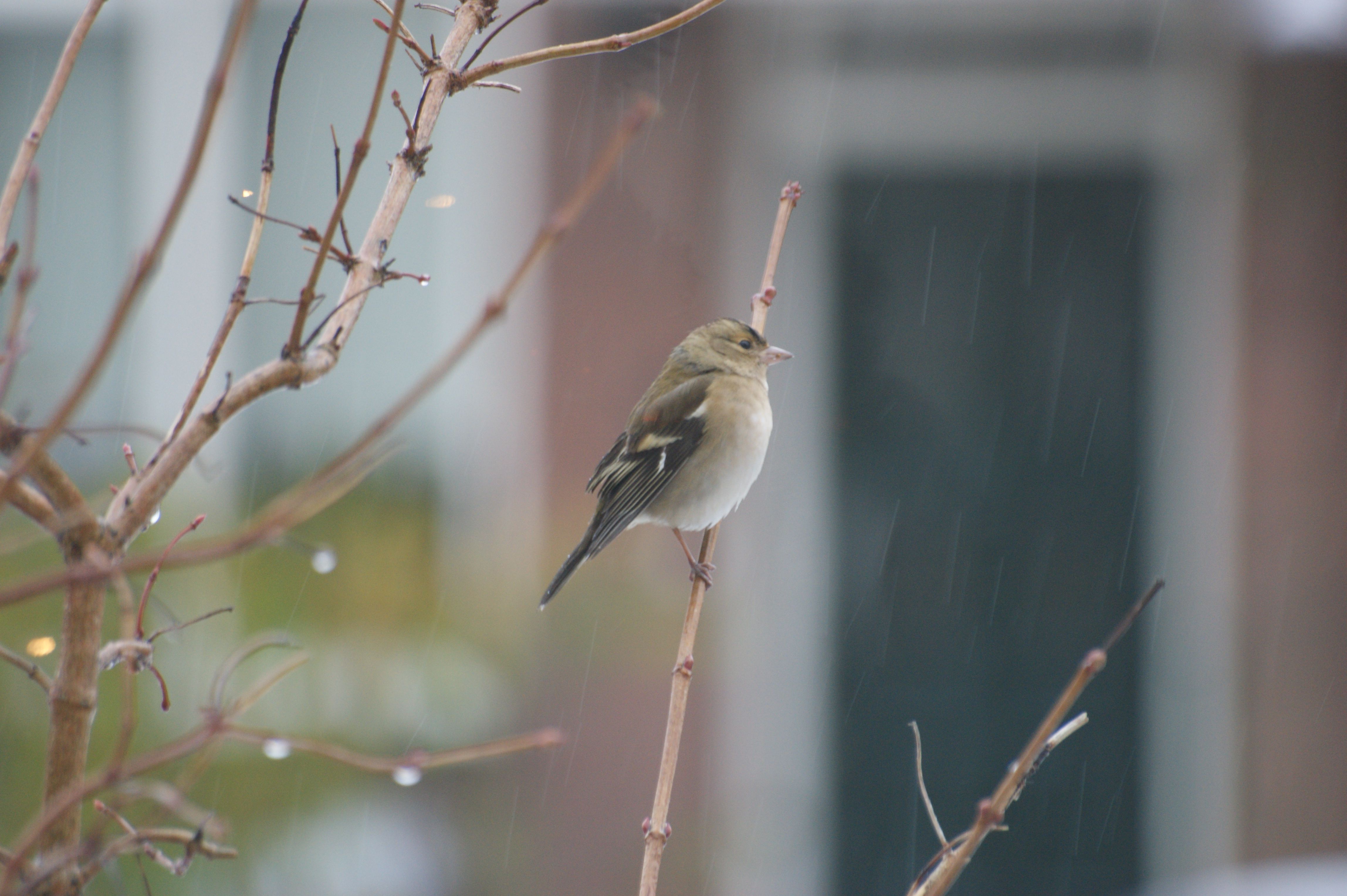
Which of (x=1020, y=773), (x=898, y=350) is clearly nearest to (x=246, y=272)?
(x=1020, y=773)

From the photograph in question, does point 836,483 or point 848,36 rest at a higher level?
point 848,36

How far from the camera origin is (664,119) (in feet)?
19.3

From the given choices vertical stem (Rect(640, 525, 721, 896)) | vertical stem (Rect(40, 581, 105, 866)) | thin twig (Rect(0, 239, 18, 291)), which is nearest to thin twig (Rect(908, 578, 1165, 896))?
vertical stem (Rect(640, 525, 721, 896))

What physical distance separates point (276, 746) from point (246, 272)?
52 centimetres

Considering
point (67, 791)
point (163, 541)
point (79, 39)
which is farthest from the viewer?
point (163, 541)

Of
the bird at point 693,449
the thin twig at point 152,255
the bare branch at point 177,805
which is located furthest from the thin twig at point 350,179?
the bird at point 693,449

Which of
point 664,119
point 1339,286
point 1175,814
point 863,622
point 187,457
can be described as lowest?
point 1175,814

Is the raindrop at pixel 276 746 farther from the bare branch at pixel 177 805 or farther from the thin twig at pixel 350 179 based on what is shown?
the thin twig at pixel 350 179

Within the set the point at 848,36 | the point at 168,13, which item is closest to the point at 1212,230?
the point at 848,36

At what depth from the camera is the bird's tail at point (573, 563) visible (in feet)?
7.95

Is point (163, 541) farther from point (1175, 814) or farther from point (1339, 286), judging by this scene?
point (1339, 286)

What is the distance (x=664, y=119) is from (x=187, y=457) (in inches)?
202

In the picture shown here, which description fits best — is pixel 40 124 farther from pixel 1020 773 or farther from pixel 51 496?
pixel 1020 773

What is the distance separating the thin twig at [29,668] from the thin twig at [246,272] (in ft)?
0.61
